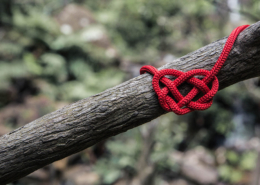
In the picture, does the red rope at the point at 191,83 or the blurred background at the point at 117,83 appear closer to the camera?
the red rope at the point at 191,83

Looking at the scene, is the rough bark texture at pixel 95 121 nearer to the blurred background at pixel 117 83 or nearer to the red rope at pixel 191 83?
the red rope at pixel 191 83

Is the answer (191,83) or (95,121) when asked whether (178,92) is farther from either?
(95,121)

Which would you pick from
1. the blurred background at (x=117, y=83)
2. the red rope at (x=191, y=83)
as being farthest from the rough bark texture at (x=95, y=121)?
the blurred background at (x=117, y=83)

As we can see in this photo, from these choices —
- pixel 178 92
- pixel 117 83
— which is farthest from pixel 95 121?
pixel 117 83

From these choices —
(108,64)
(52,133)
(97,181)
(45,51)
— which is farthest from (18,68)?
(52,133)

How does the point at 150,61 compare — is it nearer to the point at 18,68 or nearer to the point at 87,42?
the point at 87,42

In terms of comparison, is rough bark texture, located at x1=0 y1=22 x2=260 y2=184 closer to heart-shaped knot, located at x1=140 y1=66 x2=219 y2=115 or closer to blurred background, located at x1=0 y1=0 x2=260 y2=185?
heart-shaped knot, located at x1=140 y1=66 x2=219 y2=115
